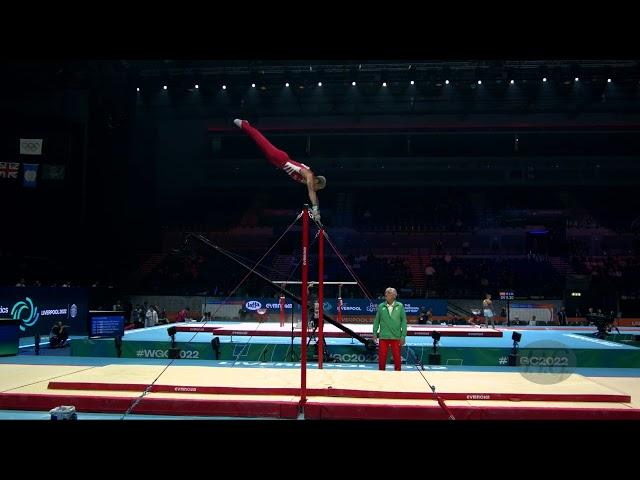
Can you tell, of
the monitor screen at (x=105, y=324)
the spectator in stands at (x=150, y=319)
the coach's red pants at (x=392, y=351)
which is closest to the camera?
the coach's red pants at (x=392, y=351)

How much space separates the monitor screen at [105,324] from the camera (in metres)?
11.8

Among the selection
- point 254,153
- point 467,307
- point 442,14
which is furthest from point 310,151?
point 442,14

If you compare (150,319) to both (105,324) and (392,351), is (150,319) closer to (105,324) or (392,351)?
(105,324)

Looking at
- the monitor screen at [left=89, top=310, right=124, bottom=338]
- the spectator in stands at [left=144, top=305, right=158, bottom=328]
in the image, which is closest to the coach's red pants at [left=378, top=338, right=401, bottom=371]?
the monitor screen at [left=89, top=310, right=124, bottom=338]

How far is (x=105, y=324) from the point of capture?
12.0m

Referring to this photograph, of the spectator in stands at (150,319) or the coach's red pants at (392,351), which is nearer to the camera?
the coach's red pants at (392,351)

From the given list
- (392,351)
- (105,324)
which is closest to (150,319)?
(105,324)

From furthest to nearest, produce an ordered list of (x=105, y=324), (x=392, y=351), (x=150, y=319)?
(x=150, y=319) < (x=105, y=324) < (x=392, y=351)

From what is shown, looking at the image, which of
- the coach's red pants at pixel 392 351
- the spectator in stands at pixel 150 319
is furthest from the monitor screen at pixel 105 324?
the coach's red pants at pixel 392 351

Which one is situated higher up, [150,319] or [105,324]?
[105,324]

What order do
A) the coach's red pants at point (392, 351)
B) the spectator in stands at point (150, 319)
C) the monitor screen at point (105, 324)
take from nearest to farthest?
the coach's red pants at point (392, 351), the monitor screen at point (105, 324), the spectator in stands at point (150, 319)

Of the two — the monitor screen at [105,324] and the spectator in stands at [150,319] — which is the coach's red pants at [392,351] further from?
the spectator in stands at [150,319]

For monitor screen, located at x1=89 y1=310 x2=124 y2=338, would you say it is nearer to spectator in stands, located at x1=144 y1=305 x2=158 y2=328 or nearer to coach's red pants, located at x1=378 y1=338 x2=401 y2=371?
spectator in stands, located at x1=144 y1=305 x2=158 y2=328
